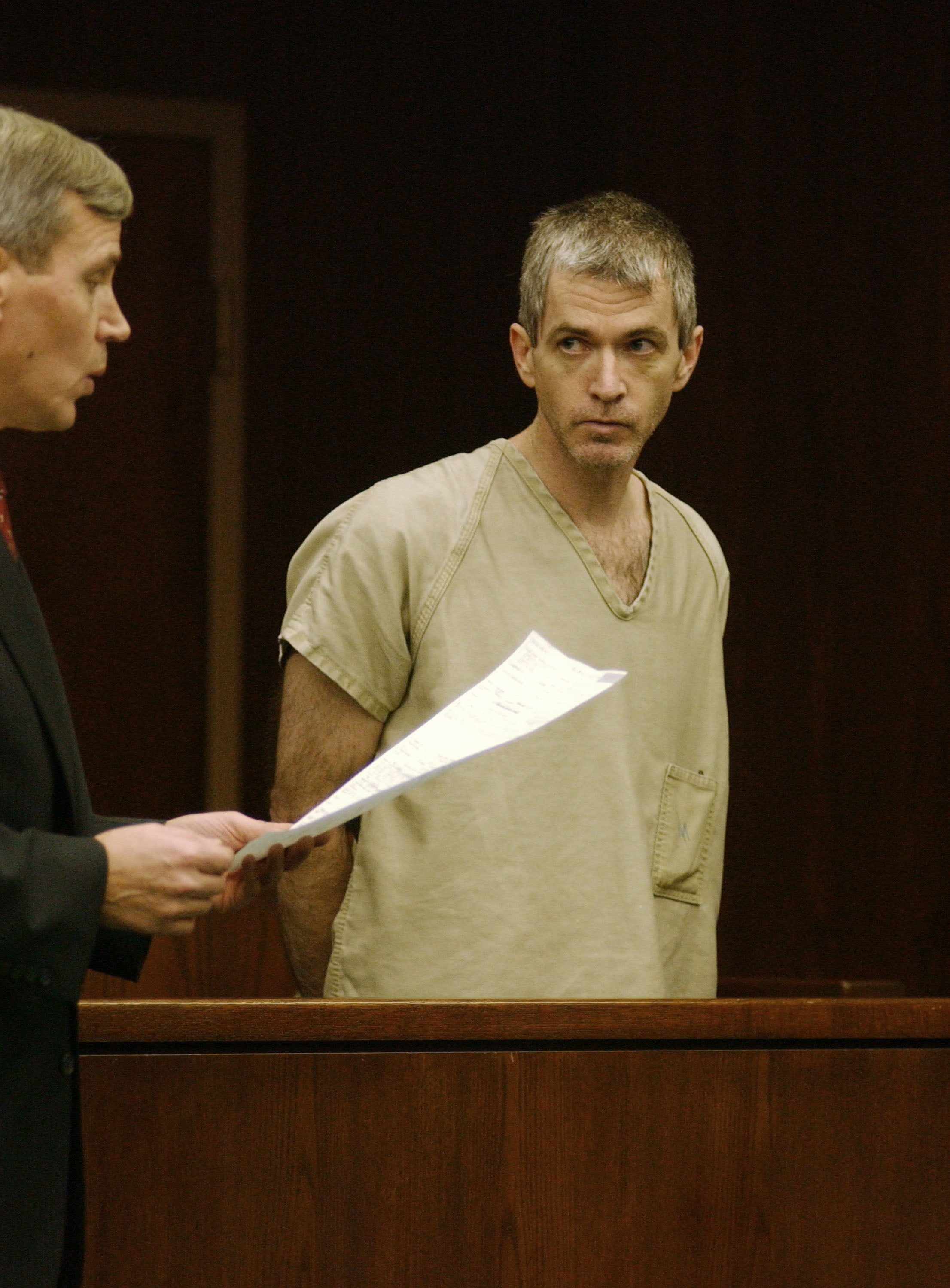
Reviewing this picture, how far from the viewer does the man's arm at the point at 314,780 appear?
6.41 feet

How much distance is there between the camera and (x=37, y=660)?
1244mm

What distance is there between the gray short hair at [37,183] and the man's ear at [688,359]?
0.95 metres

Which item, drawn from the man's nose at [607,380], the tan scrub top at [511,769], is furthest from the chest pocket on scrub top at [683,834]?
the man's nose at [607,380]

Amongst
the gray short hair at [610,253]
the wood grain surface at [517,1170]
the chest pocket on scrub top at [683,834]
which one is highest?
the gray short hair at [610,253]

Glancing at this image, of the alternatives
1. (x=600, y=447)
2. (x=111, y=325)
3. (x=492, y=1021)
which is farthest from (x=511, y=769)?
(x=111, y=325)

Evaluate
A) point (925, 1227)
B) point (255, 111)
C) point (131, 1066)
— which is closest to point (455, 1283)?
point (131, 1066)

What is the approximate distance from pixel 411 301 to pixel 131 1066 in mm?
2695

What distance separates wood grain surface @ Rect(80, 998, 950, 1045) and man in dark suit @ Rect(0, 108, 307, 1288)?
0.41ft

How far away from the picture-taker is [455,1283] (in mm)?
1460

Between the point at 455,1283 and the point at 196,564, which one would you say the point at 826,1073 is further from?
the point at 196,564

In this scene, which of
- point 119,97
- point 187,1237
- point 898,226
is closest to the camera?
point 187,1237

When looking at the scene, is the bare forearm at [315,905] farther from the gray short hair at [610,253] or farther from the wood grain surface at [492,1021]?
the gray short hair at [610,253]

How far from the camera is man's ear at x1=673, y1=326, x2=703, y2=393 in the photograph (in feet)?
6.93

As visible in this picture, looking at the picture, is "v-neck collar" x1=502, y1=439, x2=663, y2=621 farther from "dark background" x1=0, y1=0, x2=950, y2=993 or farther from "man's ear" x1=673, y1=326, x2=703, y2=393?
"dark background" x1=0, y1=0, x2=950, y2=993
